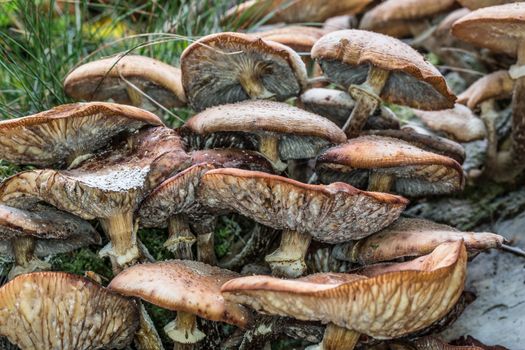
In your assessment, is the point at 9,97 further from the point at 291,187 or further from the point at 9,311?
the point at 291,187

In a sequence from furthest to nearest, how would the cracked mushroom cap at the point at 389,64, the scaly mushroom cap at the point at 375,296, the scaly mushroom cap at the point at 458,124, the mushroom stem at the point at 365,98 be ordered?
the scaly mushroom cap at the point at 458,124
the mushroom stem at the point at 365,98
the cracked mushroom cap at the point at 389,64
the scaly mushroom cap at the point at 375,296

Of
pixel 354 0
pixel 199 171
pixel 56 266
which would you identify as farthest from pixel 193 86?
pixel 354 0

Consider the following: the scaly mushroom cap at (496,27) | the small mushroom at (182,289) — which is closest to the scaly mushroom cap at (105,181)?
the small mushroom at (182,289)

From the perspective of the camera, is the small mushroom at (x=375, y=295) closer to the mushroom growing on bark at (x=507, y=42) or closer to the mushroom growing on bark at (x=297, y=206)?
the mushroom growing on bark at (x=297, y=206)

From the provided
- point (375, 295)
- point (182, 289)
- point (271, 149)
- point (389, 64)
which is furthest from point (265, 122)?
point (375, 295)

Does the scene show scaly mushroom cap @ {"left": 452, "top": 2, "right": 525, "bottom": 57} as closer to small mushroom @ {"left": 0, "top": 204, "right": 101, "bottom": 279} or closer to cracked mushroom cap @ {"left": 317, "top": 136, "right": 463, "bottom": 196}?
cracked mushroom cap @ {"left": 317, "top": 136, "right": 463, "bottom": 196}

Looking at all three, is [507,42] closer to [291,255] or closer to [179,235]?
[291,255]
